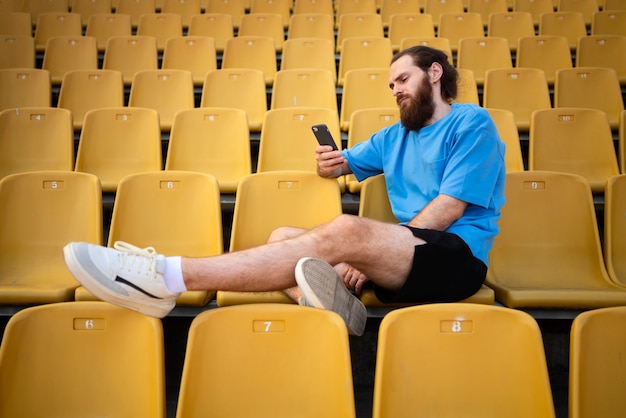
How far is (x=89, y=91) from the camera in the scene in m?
2.99

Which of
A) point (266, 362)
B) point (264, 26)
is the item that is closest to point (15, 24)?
point (264, 26)

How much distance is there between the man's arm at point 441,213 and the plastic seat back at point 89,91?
179 centimetres

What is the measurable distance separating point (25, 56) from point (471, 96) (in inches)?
89.3

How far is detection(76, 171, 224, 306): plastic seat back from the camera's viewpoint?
6.27 ft

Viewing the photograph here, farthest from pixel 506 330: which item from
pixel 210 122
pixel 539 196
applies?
pixel 210 122

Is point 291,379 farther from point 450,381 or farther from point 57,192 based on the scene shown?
point 57,192

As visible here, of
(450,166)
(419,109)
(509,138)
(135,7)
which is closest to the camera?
(450,166)

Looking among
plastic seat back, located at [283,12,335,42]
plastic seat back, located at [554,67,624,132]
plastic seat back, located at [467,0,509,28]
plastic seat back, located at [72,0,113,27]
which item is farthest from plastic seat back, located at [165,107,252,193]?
plastic seat back, located at [467,0,509,28]

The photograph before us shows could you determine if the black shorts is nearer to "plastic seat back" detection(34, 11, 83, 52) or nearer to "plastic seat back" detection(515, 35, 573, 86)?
"plastic seat back" detection(515, 35, 573, 86)

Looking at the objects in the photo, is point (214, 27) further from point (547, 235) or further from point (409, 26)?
point (547, 235)

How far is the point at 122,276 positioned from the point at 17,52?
2620mm

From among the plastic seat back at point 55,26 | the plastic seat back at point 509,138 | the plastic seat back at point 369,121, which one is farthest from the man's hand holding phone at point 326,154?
the plastic seat back at point 55,26

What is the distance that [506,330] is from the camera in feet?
4.01

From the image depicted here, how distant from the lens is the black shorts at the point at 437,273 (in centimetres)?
153
